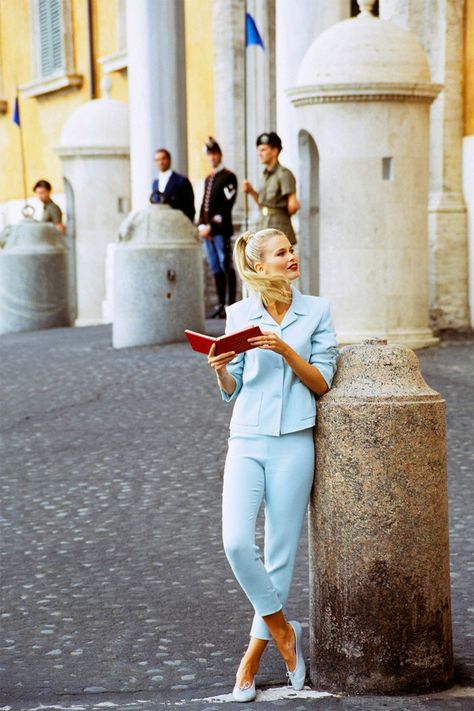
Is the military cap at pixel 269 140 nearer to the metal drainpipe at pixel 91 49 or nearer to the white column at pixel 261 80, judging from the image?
the white column at pixel 261 80

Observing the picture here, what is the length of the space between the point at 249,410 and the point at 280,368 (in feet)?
0.51

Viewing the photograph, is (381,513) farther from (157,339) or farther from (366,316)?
(157,339)

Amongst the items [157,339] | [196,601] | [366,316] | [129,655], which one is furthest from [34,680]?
[157,339]

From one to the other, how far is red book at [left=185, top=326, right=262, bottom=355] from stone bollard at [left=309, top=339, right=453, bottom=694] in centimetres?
34

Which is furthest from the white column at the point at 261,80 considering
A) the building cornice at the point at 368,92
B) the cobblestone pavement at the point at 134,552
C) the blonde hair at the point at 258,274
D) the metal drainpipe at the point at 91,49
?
the blonde hair at the point at 258,274

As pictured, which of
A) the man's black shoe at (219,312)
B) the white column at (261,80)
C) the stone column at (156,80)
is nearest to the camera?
the man's black shoe at (219,312)

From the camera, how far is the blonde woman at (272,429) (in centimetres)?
431

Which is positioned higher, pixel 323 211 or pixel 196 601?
pixel 323 211

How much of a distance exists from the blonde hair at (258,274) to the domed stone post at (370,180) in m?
7.62

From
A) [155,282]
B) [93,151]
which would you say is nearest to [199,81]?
[93,151]

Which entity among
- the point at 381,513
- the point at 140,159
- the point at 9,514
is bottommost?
the point at 9,514

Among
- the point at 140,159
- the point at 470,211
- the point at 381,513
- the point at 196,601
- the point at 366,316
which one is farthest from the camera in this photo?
the point at 140,159

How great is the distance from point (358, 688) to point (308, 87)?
857 centimetres

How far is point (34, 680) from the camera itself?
4.65m
